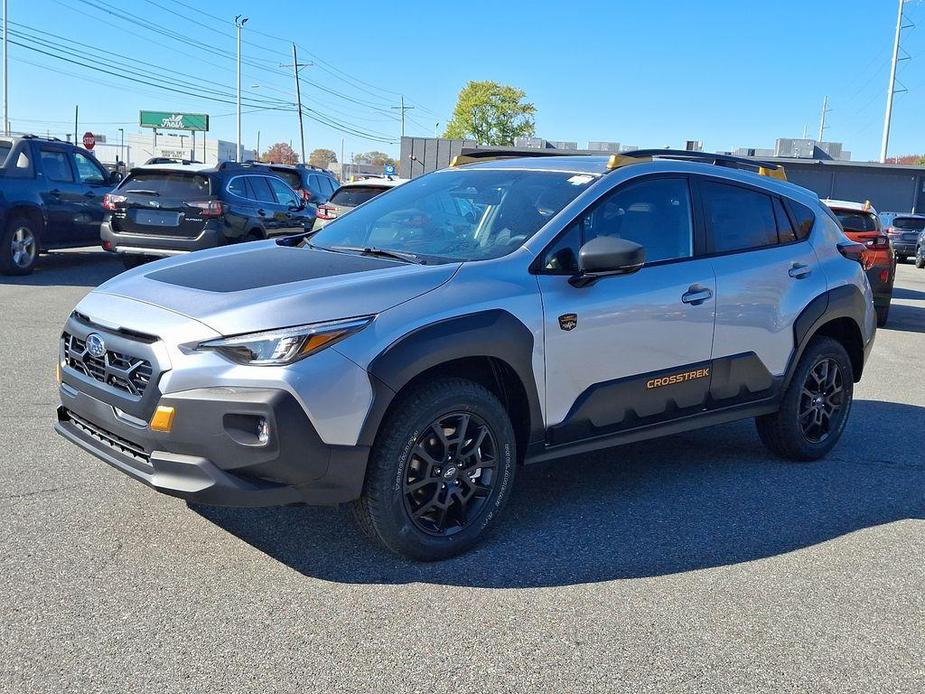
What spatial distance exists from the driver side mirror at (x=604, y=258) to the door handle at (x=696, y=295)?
547 millimetres

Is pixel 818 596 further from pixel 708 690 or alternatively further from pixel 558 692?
pixel 558 692

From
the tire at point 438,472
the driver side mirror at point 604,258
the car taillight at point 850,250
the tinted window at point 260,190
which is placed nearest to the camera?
the tire at point 438,472

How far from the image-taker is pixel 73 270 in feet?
46.6

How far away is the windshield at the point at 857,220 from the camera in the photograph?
504 inches

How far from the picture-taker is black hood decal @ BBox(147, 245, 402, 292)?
391cm

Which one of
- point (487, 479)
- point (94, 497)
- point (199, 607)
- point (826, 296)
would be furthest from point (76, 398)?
point (826, 296)

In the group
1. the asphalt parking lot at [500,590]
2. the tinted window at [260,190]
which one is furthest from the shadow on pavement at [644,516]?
the tinted window at [260,190]

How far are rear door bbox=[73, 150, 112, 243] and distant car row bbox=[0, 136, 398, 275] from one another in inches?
0.6

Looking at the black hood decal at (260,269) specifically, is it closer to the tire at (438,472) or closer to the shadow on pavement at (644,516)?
the tire at (438,472)

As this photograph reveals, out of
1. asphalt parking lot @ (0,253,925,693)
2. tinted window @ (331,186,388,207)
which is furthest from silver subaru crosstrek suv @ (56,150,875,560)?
tinted window @ (331,186,388,207)

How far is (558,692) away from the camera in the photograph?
119 inches

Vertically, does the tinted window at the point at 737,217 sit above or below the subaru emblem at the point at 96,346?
above

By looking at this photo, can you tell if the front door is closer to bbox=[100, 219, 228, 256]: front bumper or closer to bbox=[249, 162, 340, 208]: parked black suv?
bbox=[100, 219, 228, 256]: front bumper

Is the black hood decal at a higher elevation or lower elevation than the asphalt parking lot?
higher
